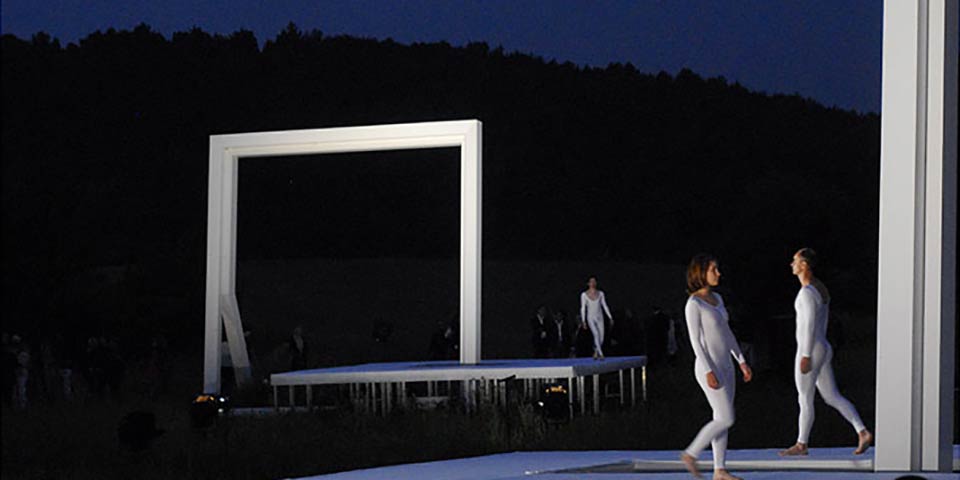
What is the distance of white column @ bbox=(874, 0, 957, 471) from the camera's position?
36.2 ft

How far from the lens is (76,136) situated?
54.8 meters

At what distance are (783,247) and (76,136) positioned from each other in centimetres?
2546

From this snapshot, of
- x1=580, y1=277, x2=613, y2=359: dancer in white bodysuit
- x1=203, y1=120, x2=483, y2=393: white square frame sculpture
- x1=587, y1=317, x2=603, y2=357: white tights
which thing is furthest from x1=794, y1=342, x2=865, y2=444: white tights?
x1=587, y1=317, x2=603, y2=357: white tights

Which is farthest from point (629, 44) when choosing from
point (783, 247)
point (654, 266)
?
point (783, 247)

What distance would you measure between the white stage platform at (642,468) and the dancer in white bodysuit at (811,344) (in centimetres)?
40

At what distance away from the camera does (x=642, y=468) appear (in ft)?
38.8

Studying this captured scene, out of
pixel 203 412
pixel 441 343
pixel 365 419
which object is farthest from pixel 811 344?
pixel 441 343

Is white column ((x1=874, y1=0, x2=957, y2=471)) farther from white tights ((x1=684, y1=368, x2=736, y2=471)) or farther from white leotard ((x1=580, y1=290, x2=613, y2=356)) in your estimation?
white leotard ((x1=580, y1=290, x2=613, y2=356))

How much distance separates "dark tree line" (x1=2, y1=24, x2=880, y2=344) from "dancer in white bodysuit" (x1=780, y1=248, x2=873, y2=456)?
36.9 m

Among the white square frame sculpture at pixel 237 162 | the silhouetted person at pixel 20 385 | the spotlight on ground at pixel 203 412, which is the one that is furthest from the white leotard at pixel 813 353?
the silhouetted person at pixel 20 385

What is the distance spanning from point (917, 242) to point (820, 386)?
4.35 ft

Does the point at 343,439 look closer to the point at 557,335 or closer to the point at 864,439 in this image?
the point at 864,439

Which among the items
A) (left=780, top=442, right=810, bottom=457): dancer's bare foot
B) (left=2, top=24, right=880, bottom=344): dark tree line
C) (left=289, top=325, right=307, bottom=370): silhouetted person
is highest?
(left=2, top=24, right=880, bottom=344): dark tree line

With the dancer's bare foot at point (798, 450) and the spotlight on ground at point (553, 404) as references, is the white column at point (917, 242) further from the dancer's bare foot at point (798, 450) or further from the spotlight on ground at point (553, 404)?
the spotlight on ground at point (553, 404)
